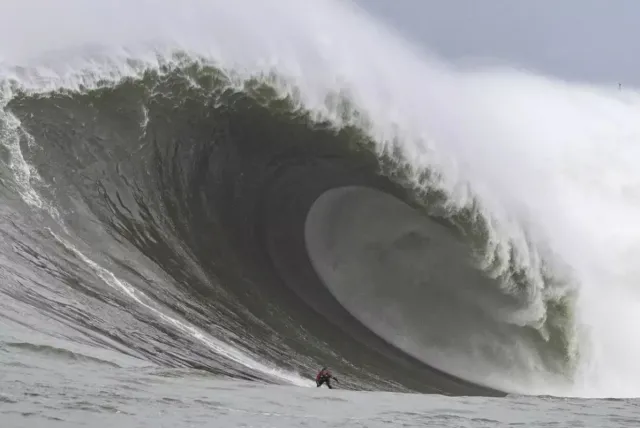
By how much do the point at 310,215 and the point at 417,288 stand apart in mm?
1908

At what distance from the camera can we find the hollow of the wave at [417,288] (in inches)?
380

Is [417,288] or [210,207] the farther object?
[417,288]

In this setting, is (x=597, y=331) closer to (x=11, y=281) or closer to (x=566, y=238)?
(x=566, y=238)

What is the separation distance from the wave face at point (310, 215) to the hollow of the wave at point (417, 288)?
3 centimetres

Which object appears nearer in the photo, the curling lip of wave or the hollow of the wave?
the curling lip of wave

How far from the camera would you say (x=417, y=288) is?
10047 millimetres

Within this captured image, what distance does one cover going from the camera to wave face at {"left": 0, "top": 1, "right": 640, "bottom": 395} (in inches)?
320

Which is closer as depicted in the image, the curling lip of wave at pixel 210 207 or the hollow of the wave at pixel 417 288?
the curling lip of wave at pixel 210 207

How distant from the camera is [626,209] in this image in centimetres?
1316

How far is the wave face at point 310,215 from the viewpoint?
8117mm

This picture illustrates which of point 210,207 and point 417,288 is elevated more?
point 417,288

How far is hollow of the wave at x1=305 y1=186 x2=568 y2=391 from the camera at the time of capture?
9.64 m

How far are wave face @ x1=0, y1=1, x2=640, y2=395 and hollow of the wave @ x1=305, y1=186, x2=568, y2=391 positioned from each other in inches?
1.2

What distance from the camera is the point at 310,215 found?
1049 cm
